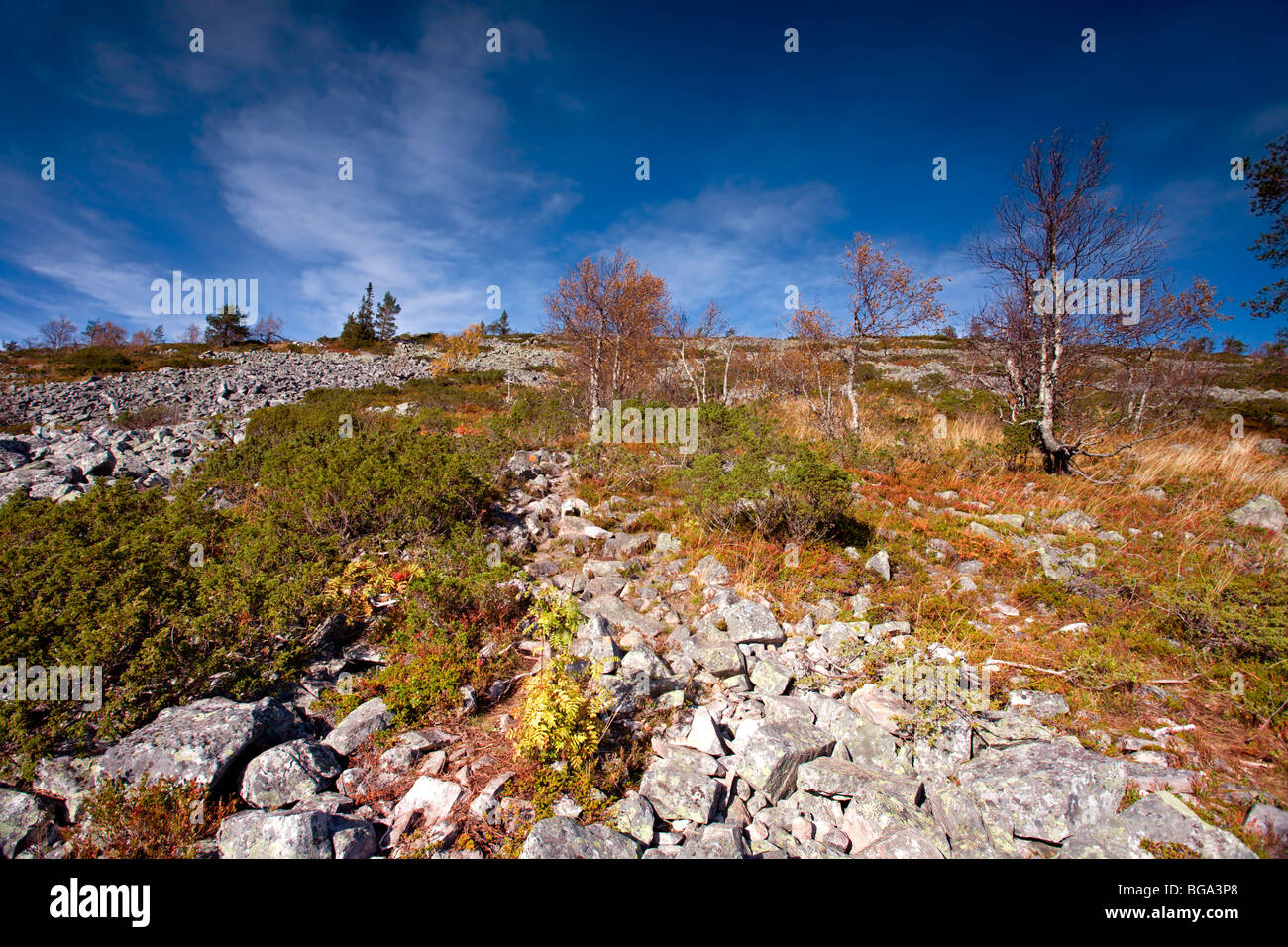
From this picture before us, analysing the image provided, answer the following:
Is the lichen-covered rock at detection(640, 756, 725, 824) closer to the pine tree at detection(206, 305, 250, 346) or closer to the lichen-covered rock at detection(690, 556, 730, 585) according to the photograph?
the lichen-covered rock at detection(690, 556, 730, 585)

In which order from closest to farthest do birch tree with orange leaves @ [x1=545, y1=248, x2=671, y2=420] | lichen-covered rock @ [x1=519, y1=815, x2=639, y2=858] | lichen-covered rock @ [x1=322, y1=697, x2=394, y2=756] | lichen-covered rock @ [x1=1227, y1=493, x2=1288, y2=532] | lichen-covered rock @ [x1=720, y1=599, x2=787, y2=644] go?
1. lichen-covered rock @ [x1=519, y1=815, x2=639, y2=858]
2. lichen-covered rock @ [x1=322, y1=697, x2=394, y2=756]
3. lichen-covered rock @ [x1=720, y1=599, x2=787, y2=644]
4. lichen-covered rock @ [x1=1227, y1=493, x2=1288, y2=532]
5. birch tree with orange leaves @ [x1=545, y1=248, x2=671, y2=420]

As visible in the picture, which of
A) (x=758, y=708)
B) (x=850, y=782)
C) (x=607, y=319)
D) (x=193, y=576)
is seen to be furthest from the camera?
(x=607, y=319)

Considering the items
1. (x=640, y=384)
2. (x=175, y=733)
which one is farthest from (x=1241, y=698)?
(x=640, y=384)

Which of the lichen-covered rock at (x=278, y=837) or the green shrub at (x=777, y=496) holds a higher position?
the green shrub at (x=777, y=496)

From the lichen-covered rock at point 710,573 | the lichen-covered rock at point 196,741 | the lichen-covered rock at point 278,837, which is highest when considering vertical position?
the lichen-covered rock at point 710,573

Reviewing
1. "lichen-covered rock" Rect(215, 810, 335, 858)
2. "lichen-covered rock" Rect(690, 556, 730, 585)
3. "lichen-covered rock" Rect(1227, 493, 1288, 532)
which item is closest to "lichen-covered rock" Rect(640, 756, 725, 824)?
"lichen-covered rock" Rect(215, 810, 335, 858)

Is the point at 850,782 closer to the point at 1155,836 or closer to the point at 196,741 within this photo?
the point at 1155,836

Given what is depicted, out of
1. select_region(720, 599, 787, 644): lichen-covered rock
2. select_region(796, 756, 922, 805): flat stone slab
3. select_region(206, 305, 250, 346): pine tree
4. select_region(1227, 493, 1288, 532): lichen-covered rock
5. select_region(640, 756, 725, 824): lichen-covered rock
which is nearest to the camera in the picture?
select_region(640, 756, 725, 824): lichen-covered rock

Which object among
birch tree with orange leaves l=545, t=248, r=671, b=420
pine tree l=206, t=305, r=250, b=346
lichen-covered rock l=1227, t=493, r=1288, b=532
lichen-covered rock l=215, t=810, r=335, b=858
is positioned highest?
pine tree l=206, t=305, r=250, b=346

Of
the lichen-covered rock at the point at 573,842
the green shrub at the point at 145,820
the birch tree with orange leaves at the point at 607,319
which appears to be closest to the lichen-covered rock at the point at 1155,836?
the lichen-covered rock at the point at 573,842

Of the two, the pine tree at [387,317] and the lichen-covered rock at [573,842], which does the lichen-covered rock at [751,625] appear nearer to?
the lichen-covered rock at [573,842]

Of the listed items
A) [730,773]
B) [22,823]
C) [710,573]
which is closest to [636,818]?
[730,773]
